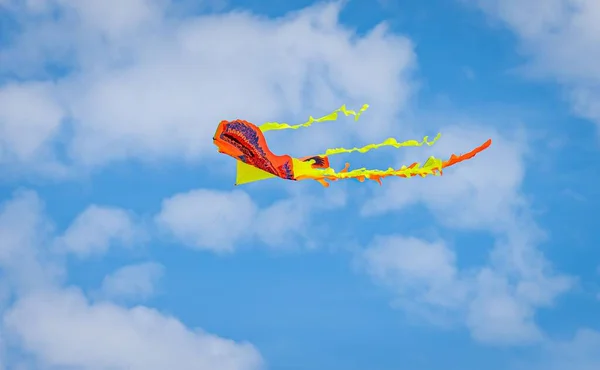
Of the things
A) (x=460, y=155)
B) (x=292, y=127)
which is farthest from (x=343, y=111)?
(x=460, y=155)

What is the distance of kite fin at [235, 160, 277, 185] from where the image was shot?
1947 cm

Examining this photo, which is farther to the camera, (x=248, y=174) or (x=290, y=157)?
(x=248, y=174)

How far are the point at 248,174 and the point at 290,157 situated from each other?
2012mm

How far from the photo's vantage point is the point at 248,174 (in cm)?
1952

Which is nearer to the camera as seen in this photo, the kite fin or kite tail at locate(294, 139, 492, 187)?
kite tail at locate(294, 139, 492, 187)

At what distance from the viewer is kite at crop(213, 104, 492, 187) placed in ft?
56.0

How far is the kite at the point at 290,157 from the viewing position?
56.0 feet

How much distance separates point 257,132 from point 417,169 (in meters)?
3.13

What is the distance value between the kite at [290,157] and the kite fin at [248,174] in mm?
1031

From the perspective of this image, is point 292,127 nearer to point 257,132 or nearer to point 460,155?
point 257,132

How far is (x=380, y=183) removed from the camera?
17.5 meters

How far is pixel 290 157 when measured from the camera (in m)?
17.7

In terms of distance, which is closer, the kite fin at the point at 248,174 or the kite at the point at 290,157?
the kite at the point at 290,157

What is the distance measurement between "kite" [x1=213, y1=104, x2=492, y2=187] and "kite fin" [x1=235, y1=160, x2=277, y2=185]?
103 centimetres
